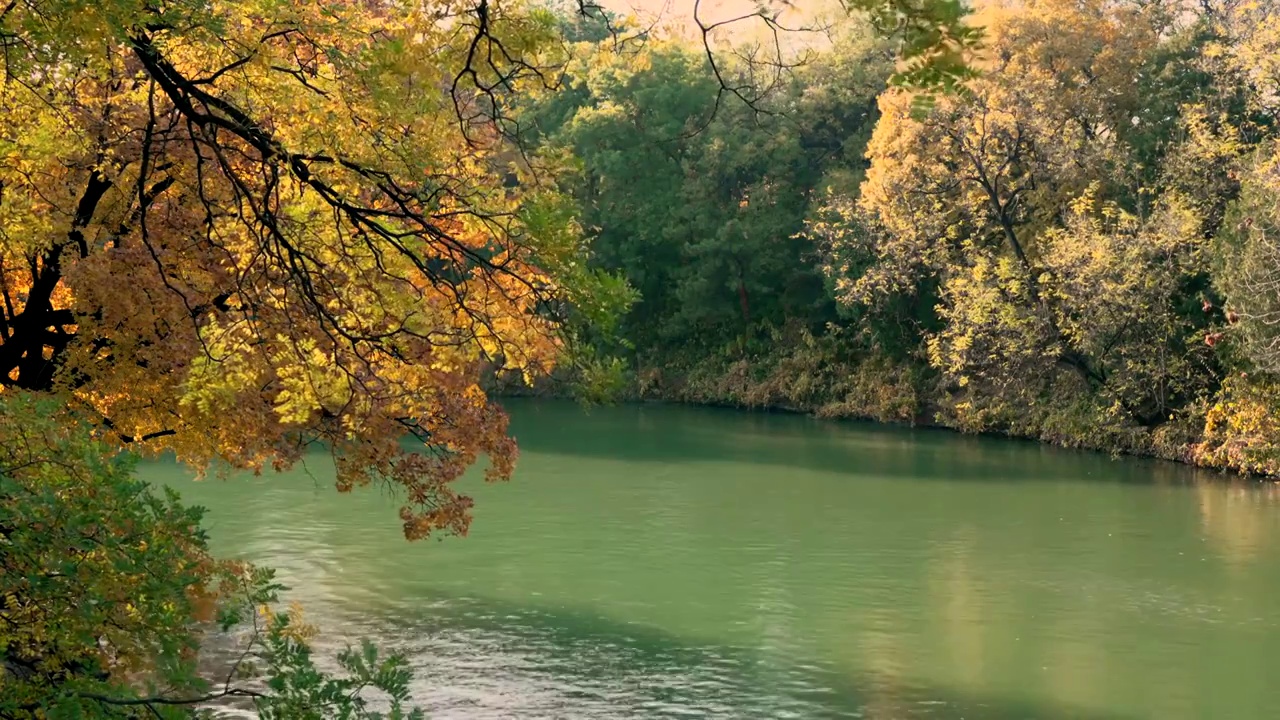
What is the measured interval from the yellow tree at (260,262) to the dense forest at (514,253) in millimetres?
43

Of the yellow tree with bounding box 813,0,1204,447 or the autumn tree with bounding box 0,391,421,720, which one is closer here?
the autumn tree with bounding box 0,391,421,720

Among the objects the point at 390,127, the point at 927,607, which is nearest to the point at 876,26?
the point at 390,127

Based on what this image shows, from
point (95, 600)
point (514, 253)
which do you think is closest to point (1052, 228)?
point (514, 253)

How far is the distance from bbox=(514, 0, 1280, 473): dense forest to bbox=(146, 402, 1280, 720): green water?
2.45 meters

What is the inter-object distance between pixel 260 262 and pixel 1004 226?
22.6 meters

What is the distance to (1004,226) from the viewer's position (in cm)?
2934

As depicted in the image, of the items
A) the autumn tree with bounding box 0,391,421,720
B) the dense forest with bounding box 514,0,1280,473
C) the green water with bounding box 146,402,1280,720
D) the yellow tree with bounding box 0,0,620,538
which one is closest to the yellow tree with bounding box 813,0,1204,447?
the dense forest with bounding box 514,0,1280,473

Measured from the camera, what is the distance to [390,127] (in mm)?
6742

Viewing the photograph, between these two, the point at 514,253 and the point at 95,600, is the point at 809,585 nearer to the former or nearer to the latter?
the point at 514,253

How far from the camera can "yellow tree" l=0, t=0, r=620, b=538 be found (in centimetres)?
658

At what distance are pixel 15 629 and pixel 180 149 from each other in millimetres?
5212

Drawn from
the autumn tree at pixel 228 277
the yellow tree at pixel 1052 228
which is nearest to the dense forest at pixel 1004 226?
the yellow tree at pixel 1052 228

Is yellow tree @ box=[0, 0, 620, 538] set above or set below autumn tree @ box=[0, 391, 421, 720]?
above

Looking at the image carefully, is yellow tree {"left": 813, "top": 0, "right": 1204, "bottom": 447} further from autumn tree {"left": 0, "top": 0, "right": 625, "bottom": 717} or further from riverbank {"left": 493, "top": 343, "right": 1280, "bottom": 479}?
autumn tree {"left": 0, "top": 0, "right": 625, "bottom": 717}
